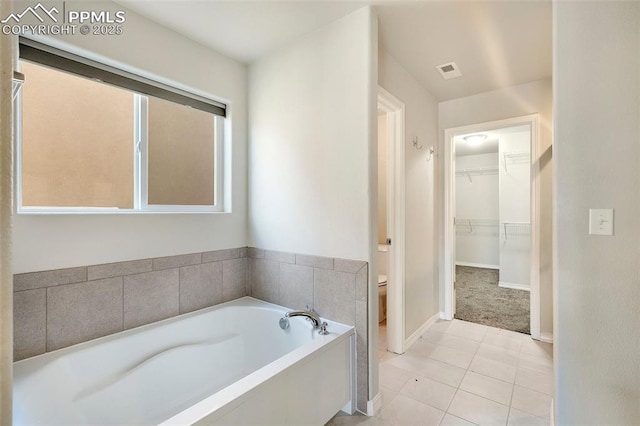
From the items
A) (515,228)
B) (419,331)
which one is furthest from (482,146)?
(419,331)

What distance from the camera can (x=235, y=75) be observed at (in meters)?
2.46

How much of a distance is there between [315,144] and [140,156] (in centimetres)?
119

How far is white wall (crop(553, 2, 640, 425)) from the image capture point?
1.22 metres

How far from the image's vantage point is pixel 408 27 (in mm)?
2025

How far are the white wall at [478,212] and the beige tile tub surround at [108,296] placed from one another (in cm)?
540

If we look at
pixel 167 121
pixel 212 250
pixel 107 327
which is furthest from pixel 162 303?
pixel 167 121

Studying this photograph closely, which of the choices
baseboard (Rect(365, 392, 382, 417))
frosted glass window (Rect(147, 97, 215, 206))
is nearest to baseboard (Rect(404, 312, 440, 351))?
baseboard (Rect(365, 392, 382, 417))

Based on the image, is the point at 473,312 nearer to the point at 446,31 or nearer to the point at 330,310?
the point at 330,310

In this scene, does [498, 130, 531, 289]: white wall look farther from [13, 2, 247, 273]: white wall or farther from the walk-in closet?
[13, 2, 247, 273]: white wall

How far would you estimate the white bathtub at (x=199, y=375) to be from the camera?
1258 millimetres

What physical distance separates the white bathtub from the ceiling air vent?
2.32m

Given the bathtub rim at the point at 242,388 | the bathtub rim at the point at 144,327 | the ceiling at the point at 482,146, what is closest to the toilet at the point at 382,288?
the bathtub rim at the point at 144,327

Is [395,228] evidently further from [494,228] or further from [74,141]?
[494,228]

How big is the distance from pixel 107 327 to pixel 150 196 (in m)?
0.85
